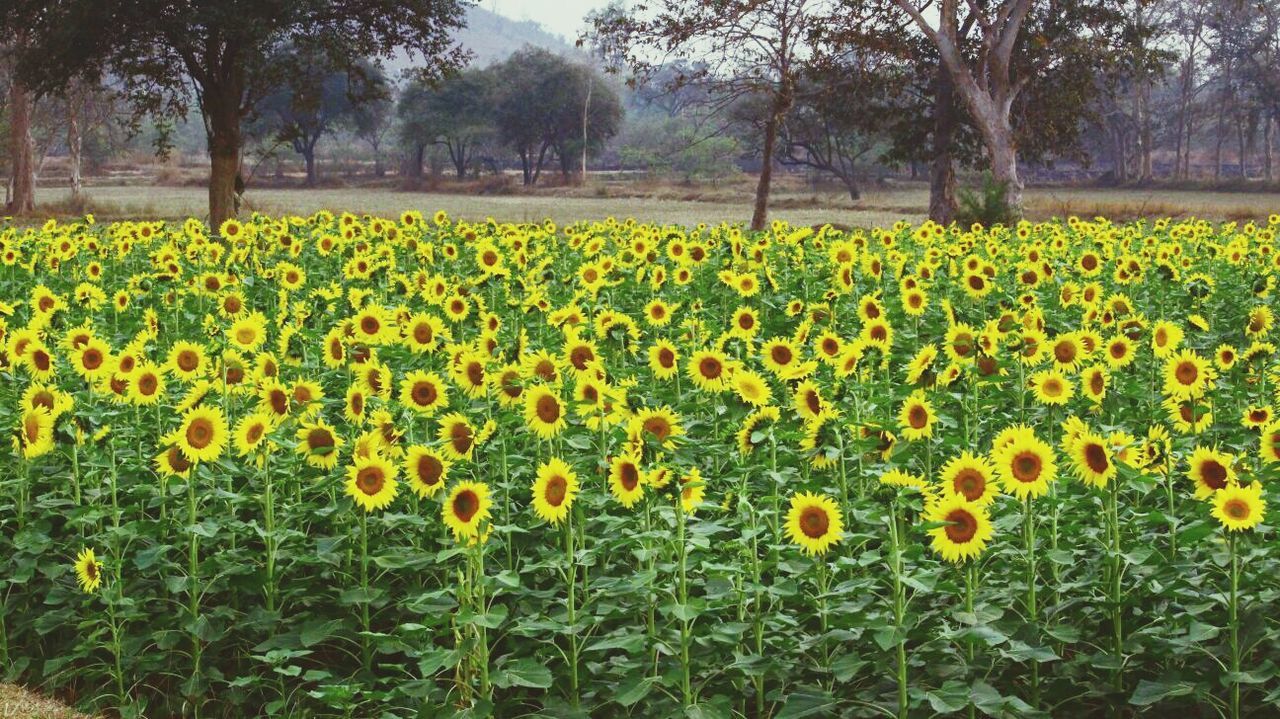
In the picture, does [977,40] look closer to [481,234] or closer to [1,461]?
[481,234]

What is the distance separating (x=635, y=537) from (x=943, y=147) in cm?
2944

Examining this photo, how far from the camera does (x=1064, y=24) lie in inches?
1259

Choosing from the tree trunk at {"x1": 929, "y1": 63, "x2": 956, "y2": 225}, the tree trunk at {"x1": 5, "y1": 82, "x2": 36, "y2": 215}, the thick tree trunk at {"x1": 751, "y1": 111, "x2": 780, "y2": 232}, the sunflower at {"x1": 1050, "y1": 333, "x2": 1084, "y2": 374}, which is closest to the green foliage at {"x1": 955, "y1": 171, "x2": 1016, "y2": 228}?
the thick tree trunk at {"x1": 751, "y1": 111, "x2": 780, "y2": 232}

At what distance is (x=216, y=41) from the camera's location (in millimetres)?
25656

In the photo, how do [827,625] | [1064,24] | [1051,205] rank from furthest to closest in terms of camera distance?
[1051,205], [1064,24], [827,625]

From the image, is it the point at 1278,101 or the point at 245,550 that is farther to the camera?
the point at 1278,101

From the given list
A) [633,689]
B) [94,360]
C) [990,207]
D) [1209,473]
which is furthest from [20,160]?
[1209,473]

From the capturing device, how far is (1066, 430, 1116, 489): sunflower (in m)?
4.37

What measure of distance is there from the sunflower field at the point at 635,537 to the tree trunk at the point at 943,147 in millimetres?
24893

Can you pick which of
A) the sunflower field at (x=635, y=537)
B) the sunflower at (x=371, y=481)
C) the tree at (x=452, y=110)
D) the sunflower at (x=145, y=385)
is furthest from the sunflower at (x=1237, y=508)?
the tree at (x=452, y=110)

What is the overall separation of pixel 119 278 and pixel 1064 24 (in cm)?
2516

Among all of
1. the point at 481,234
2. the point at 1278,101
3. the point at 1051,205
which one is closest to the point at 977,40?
the point at 1051,205

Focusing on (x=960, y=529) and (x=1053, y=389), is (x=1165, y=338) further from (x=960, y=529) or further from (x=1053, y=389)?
(x=960, y=529)

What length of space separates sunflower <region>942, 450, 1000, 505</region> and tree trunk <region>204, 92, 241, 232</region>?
23.9 meters
